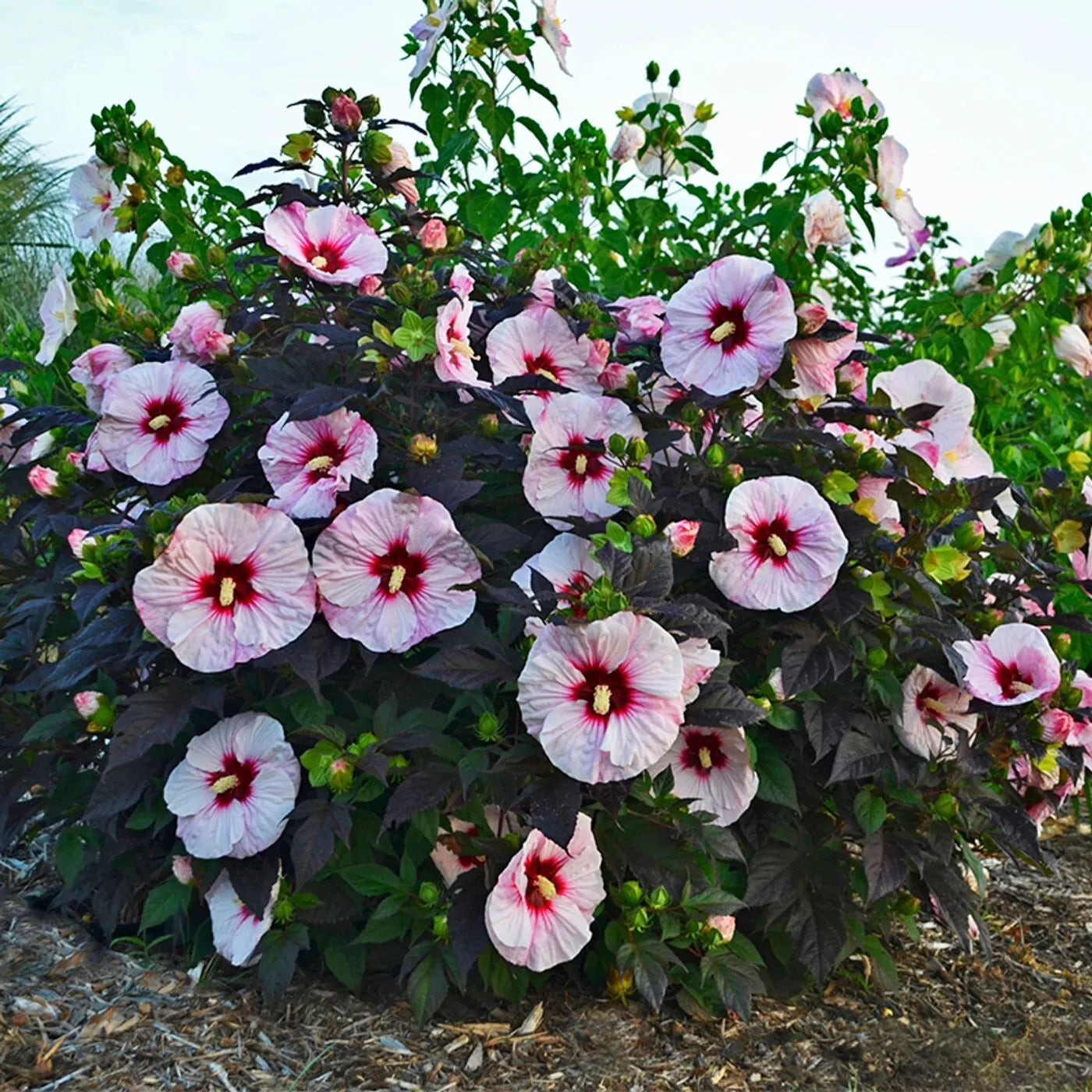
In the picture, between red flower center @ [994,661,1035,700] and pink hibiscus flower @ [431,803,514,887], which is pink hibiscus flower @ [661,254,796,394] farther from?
pink hibiscus flower @ [431,803,514,887]

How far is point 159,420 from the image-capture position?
6.97ft

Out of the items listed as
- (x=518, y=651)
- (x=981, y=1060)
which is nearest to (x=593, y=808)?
(x=518, y=651)

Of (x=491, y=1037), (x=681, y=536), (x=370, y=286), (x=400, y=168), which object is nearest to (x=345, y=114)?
(x=400, y=168)

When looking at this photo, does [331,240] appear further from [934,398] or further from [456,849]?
[934,398]

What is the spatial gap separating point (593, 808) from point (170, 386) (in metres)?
0.99

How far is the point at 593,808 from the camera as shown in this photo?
198cm

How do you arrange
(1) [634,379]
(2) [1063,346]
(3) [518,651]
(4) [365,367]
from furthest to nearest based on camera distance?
(2) [1063,346], (1) [634,379], (4) [365,367], (3) [518,651]

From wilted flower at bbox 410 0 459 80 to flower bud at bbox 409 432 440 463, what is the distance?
148 centimetres

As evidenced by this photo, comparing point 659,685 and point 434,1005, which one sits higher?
point 659,685

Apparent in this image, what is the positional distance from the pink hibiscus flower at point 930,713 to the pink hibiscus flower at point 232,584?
99 centimetres

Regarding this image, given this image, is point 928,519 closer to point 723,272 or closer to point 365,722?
point 723,272

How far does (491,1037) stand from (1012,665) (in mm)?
1056

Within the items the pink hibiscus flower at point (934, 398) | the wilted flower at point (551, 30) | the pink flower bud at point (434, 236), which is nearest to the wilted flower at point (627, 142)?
the wilted flower at point (551, 30)

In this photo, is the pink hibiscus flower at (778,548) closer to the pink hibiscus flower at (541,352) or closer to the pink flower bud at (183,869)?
the pink hibiscus flower at (541,352)
